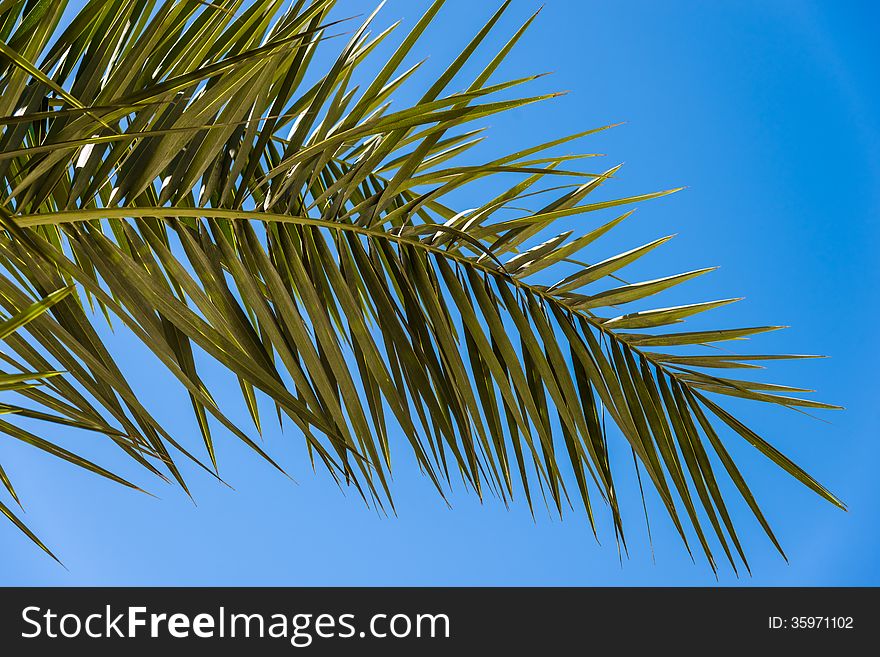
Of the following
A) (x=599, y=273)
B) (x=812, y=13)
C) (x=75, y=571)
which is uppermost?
(x=812, y=13)

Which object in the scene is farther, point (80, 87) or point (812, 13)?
point (812, 13)

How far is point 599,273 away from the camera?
1.84 feet

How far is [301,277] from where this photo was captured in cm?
51

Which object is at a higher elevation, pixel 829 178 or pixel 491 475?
pixel 829 178

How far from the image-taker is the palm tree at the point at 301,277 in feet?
1.47

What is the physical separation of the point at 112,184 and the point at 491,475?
30cm

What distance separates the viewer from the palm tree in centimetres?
45
